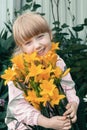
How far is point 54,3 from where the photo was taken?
4.66 m

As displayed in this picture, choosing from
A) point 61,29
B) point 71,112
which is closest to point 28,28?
point 71,112

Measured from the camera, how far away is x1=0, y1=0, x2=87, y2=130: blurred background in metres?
3.65

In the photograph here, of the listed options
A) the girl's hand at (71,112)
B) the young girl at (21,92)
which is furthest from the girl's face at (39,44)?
the girl's hand at (71,112)

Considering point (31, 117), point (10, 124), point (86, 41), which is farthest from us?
point (86, 41)

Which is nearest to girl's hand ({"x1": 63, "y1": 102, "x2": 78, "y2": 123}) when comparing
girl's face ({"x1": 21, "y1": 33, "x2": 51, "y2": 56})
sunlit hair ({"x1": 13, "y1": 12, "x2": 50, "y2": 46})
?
girl's face ({"x1": 21, "y1": 33, "x2": 51, "y2": 56})

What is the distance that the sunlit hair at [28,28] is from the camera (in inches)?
84.4

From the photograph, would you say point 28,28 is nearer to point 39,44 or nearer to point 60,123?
point 39,44

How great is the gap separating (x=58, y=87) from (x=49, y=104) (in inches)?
3.3

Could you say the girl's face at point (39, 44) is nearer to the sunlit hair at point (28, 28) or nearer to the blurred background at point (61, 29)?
the sunlit hair at point (28, 28)

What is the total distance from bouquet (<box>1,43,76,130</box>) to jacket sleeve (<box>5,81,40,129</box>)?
0.24 feet

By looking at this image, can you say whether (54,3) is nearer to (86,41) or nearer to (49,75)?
(86,41)

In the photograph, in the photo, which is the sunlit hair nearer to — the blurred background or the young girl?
the young girl

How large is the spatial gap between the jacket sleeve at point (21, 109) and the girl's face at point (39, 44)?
206 mm

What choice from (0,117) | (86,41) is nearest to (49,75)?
(0,117)
